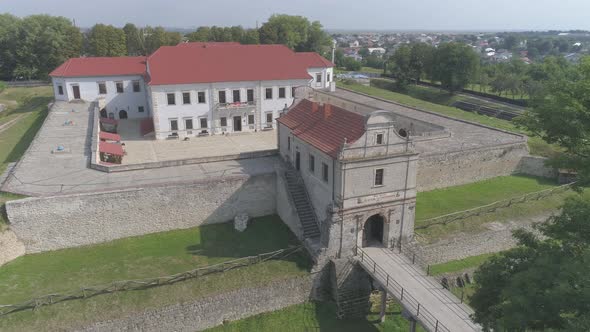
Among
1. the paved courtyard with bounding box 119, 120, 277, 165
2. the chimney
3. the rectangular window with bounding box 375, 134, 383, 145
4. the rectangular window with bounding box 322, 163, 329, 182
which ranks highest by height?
the chimney

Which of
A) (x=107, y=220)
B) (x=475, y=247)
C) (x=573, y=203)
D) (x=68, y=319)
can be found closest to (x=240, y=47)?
(x=107, y=220)

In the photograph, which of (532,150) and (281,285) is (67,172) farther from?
(532,150)

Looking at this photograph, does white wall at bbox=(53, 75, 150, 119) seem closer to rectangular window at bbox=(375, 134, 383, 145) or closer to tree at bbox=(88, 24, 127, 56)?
tree at bbox=(88, 24, 127, 56)

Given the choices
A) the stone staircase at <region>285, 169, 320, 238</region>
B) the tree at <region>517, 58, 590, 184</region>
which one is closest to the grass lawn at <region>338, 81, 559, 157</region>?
the tree at <region>517, 58, 590, 184</region>

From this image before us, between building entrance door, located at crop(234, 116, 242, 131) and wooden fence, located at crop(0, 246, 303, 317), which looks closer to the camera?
wooden fence, located at crop(0, 246, 303, 317)

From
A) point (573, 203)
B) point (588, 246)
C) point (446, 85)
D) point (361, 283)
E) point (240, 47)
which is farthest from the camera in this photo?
point (446, 85)

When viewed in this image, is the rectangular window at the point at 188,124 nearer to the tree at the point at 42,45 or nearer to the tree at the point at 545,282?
the tree at the point at 545,282
